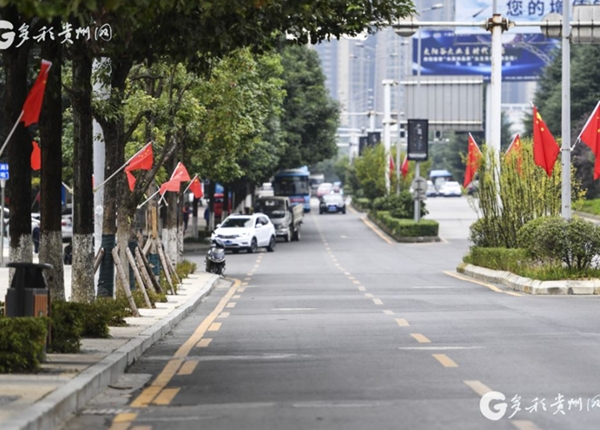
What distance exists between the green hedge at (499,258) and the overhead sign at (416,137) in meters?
29.0

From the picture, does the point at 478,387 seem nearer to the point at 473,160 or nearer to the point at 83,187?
the point at 83,187

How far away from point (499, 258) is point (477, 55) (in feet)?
298

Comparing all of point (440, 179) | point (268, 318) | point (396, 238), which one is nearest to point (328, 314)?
point (268, 318)

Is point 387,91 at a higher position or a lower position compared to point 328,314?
higher

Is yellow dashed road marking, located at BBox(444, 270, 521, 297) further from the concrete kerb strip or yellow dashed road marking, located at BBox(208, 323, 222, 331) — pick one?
the concrete kerb strip

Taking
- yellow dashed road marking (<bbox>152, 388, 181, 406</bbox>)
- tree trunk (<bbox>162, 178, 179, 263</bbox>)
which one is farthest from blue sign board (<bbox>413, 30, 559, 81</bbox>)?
yellow dashed road marking (<bbox>152, 388, 181, 406</bbox>)

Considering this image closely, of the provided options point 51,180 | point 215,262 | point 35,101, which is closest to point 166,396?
point 35,101

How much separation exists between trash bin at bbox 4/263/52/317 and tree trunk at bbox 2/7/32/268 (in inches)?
65.7

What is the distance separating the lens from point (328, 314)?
74.9ft

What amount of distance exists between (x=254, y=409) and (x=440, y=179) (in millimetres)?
151367

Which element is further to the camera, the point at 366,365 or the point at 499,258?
the point at 499,258

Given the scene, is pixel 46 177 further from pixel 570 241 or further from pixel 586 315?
pixel 570 241

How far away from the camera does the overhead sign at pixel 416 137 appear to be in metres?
69.1

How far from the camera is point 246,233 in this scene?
2218 inches
